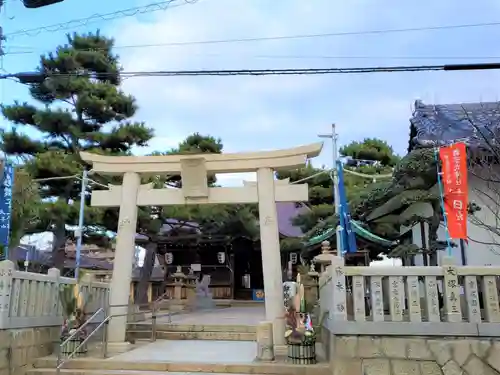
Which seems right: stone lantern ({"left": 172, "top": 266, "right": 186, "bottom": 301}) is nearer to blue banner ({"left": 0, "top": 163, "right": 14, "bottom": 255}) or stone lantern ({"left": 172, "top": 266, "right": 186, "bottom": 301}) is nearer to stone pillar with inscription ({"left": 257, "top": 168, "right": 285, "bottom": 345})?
blue banner ({"left": 0, "top": 163, "right": 14, "bottom": 255})

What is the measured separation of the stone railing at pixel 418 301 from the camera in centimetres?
699

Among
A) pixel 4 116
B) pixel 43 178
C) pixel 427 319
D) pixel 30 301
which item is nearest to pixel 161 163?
pixel 30 301

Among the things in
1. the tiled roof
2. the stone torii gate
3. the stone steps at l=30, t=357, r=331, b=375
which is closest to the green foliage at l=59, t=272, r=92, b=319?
the stone torii gate

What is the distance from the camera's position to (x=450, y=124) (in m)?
12.8

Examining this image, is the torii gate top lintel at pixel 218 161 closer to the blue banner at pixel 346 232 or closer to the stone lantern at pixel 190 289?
the blue banner at pixel 346 232

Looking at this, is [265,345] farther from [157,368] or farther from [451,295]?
[451,295]

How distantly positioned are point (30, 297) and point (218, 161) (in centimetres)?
502

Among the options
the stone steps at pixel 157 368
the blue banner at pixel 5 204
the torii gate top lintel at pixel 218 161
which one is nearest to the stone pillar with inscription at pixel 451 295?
the stone steps at pixel 157 368

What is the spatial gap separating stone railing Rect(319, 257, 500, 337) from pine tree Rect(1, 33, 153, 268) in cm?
1446

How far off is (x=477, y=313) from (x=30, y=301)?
7958 millimetres

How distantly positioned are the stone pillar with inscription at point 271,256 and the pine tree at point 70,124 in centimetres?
1098

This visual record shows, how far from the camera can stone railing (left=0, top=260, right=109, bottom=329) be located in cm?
795

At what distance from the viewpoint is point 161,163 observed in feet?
37.0

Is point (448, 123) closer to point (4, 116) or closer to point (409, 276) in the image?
point (409, 276)
